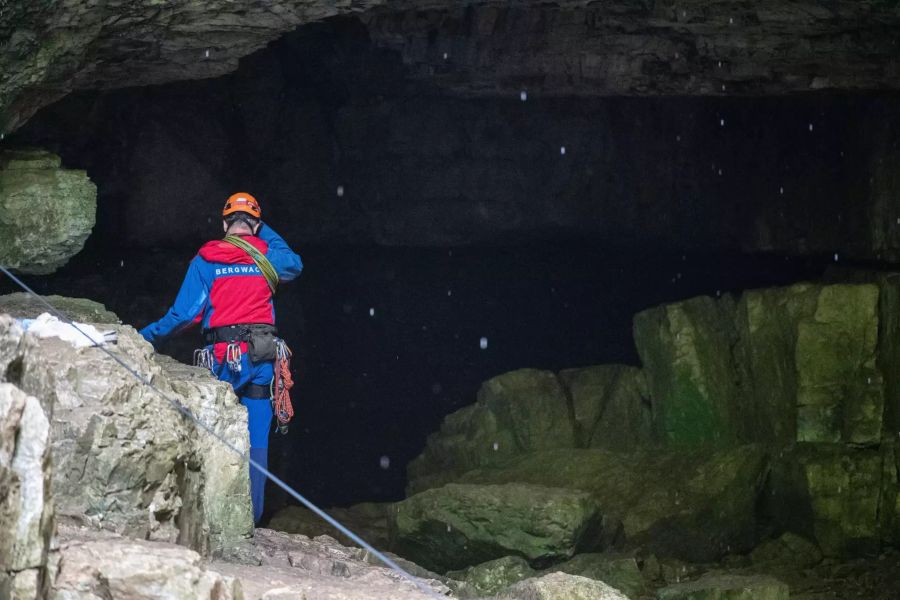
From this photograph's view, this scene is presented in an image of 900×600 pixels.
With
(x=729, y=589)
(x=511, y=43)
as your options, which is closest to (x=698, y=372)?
(x=729, y=589)

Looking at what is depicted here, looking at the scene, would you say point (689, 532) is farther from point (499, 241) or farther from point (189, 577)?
point (189, 577)

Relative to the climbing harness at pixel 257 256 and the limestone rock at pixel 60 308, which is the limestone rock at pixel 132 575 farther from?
the climbing harness at pixel 257 256

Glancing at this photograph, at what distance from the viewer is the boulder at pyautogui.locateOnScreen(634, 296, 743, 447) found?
35.6 feet

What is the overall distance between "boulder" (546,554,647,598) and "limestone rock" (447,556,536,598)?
372 millimetres

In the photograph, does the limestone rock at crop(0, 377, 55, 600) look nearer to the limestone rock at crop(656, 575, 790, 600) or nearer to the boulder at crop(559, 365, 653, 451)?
the limestone rock at crop(656, 575, 790, 600)

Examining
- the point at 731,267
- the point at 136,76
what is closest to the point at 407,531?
the point at 136,76

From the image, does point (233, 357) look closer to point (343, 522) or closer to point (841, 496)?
point (343, 522)

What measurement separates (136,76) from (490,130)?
5921 mm

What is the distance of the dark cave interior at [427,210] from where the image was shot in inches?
480

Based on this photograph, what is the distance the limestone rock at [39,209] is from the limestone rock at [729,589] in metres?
5.33

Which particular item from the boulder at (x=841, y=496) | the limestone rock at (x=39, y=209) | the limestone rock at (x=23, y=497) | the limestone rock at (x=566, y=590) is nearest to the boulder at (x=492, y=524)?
the boulder at (x=841, y=496)

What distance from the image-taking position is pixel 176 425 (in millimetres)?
5383

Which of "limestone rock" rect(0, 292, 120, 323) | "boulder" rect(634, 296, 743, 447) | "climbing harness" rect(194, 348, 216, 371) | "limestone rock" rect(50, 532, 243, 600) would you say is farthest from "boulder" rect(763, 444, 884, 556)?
"limestone rock" rect(50, 532, 243, 600)

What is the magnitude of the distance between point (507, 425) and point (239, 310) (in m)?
5.72
